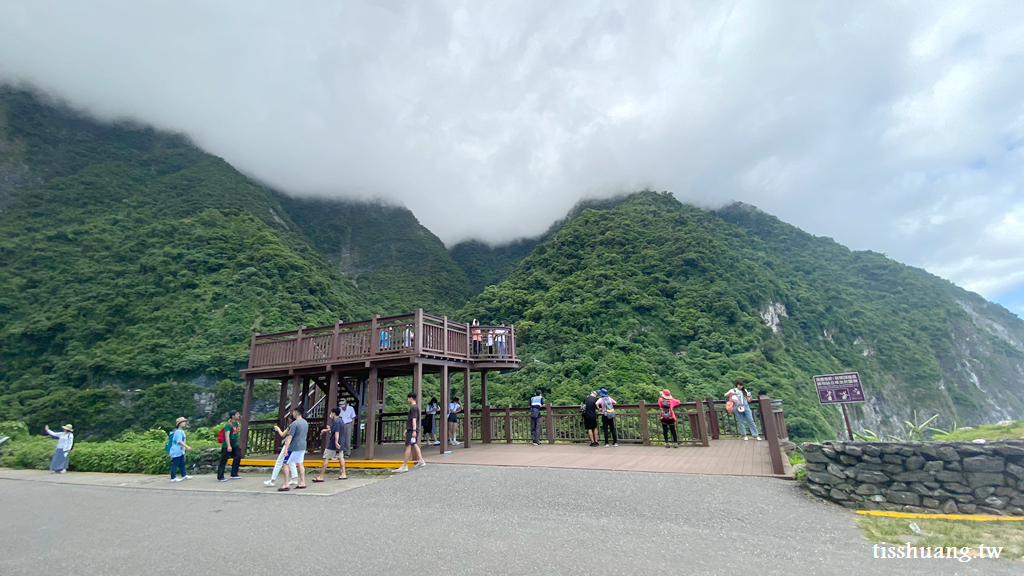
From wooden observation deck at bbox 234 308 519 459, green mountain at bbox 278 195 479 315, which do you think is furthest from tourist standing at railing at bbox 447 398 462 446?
green mountain at bbox 278 195 479 315

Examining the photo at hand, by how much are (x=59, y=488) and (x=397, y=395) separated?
88.9 feet

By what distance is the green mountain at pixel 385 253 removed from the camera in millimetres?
68588

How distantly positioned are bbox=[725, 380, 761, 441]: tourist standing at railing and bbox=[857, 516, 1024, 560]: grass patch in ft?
23.2

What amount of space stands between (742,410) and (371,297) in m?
60.2

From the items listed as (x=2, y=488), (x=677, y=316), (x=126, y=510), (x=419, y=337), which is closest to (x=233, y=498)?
(x=126, y=510)

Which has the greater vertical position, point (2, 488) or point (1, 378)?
point (1, 378)

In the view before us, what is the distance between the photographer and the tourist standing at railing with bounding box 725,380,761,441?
40.1 ft

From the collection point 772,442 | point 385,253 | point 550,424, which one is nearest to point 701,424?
point 772,442

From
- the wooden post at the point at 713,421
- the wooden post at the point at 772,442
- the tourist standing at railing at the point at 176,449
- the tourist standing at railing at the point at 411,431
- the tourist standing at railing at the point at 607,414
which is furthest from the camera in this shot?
the wooden post at the point at 713,421

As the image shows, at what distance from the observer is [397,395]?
3706 cm

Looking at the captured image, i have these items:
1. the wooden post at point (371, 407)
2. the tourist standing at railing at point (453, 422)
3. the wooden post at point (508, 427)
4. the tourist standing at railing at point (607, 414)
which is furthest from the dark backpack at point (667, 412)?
the wooden post at point (371, 407)

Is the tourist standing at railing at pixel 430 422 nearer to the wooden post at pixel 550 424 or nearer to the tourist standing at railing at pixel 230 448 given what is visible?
the wooden post at pixel 550 424

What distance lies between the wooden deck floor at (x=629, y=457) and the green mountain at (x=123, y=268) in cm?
3485

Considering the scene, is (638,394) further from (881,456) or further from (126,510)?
(126,510)
